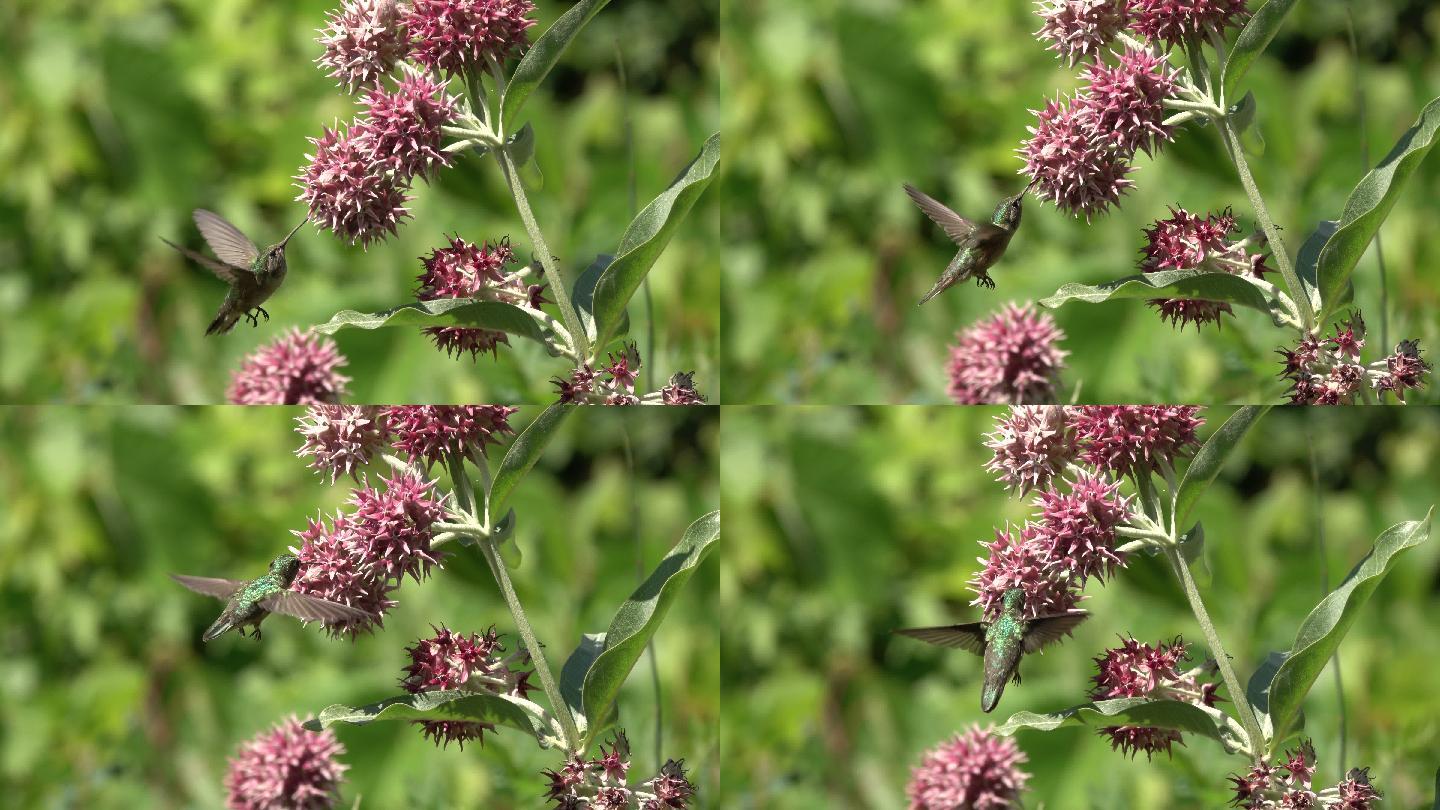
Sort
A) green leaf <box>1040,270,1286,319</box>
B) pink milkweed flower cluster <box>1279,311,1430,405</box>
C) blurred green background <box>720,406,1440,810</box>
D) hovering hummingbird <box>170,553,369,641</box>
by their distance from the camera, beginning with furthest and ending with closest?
blurred green background <box>720,406,1440,810</box>, pink milkweed flower cluster <box>1279,311,1430,405</box>, hovering hummingbird <box>170,553,369,641</box>, green leaf <box>1040,270,1286,319</box>

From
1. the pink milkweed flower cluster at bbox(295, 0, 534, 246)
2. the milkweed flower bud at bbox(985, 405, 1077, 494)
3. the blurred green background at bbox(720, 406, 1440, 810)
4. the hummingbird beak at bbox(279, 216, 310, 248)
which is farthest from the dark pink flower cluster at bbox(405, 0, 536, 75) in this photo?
the milkweed flower bud at bbox(985, 405, 1077, 494)

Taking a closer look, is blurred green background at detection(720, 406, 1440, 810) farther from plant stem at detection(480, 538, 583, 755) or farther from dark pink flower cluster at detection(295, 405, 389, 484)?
dark pink flower cluster at detection(295, 405, 389, 484)

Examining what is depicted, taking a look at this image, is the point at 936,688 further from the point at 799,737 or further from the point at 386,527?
the point at 386,527

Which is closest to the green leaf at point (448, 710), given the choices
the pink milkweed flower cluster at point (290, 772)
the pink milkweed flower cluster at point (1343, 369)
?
the pink milkweed flower cluster at point (290, 772)

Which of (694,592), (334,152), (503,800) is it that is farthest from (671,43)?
(503,800)

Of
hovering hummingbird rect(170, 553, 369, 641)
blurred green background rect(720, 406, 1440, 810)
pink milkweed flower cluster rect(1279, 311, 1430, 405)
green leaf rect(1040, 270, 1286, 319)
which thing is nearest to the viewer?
green leaf rect(1040, 270, 1286, 319)

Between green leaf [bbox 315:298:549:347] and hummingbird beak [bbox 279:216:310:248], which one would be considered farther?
hummingbird beak [bbox 279:216:310:248]

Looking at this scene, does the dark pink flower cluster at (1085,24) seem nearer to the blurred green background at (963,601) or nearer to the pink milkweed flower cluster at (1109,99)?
the pink milkweed flower cluster at (1109,99)

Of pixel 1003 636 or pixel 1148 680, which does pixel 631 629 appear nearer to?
pixel 1003 636
